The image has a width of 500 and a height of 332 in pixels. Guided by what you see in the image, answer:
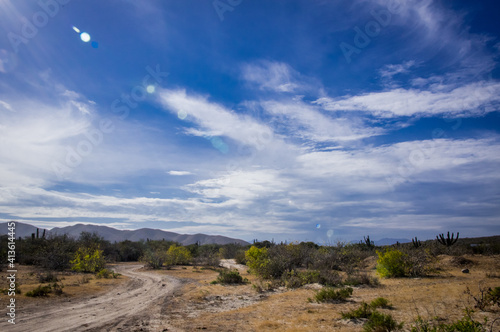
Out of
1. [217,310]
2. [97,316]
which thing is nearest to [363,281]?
[217,310]

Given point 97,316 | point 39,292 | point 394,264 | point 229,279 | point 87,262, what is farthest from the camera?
point 87,262

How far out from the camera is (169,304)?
12.6 meters

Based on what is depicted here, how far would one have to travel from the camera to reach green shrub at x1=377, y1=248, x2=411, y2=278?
18.3 metres

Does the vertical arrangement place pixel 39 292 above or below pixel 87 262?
above

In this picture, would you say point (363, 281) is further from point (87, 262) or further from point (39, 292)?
point (87, 262)

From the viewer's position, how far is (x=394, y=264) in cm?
1838

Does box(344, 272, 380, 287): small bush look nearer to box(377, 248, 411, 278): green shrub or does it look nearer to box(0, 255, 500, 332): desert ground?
box(0, 255, 500, 332): desert ground


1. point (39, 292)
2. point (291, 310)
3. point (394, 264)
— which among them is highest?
point (394, 264)

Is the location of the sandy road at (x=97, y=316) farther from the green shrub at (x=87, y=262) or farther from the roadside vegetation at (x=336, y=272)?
the green shrub at (x=87, y=262)

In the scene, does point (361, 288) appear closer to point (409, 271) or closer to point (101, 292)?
point (409, 271)

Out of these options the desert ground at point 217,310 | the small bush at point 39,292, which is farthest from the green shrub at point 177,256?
the small bush at point 39,292

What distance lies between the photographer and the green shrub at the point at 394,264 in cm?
1830

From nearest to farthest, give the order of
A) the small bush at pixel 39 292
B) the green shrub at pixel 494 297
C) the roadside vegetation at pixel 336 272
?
the roadside vegetation at pixel 336 272
the green shrub at pixel 494 297
the small bush at pixel 39 292

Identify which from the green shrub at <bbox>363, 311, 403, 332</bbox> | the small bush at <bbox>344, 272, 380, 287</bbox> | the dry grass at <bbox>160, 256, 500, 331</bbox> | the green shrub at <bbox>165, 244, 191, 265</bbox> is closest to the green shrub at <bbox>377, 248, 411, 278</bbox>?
the small bush at <bbox>344, 272, 380, 287</bbox>
